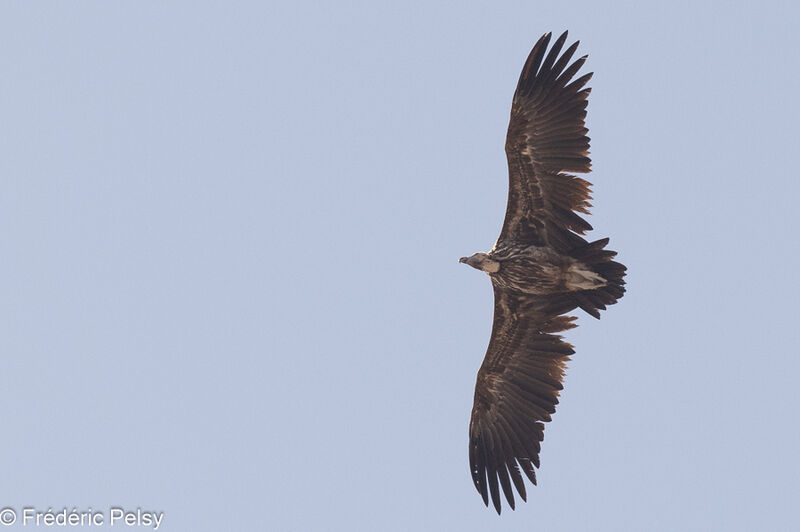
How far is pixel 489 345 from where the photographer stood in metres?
23.4

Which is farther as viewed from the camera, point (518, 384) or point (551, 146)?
point (518, 384)

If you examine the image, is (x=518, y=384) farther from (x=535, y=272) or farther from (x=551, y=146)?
(x=551, y=146)

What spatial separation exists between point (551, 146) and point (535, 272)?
221 cm

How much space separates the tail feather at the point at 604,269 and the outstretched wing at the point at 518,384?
1.14m

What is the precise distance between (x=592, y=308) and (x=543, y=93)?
379cm

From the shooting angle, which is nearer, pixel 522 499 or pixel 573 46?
pixel 573 46

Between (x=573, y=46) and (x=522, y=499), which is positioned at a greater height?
(x=573, y=46)

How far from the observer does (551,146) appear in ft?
70.2

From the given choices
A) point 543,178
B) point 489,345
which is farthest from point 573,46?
point 489,345

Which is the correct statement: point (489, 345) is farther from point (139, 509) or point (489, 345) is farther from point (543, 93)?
point (139, 509)

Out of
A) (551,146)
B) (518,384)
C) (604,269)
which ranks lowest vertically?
(518,384)

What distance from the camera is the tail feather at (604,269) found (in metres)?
21.1

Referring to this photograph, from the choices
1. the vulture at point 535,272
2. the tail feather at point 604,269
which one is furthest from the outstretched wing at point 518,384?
the tail feather at point 604,269

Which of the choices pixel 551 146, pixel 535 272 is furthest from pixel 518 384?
pixel 551 146
